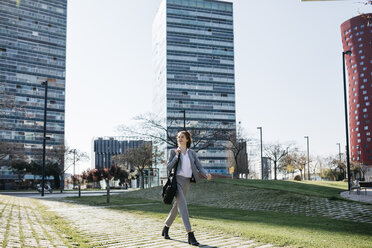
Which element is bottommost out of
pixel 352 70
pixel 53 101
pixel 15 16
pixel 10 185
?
pixel 10 185

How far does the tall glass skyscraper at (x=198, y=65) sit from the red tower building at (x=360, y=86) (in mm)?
40103

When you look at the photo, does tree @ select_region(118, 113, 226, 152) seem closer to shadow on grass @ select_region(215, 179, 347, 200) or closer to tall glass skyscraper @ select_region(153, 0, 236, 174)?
shadow on grass @ select_region(215, 179, 347, 200)


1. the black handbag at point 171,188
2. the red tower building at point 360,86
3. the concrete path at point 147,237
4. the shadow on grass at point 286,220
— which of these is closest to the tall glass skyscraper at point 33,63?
the shadow on grass at point 286,220

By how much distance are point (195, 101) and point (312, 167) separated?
4194 centimetres

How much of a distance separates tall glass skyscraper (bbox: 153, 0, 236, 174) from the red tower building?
4010 cm

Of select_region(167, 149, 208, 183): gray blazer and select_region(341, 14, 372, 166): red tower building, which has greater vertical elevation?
select_region(341, 14, 372, 166): red tower building

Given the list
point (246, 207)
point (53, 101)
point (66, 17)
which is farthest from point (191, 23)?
point (246, 207)

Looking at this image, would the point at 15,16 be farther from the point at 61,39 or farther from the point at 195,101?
the point at 195,101

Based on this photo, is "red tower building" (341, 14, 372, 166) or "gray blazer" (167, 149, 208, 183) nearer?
"gray blazer" (167, 149, 208, 183)

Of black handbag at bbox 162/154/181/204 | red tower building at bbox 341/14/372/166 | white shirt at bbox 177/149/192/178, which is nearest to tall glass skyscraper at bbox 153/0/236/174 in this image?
red tower building at bbox 341/14/372/166

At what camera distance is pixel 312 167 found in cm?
9119

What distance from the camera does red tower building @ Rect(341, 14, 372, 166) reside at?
11675 centimetres

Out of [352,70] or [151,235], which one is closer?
[151,235]

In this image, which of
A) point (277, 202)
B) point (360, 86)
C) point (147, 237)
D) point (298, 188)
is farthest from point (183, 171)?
point (360, 86)
